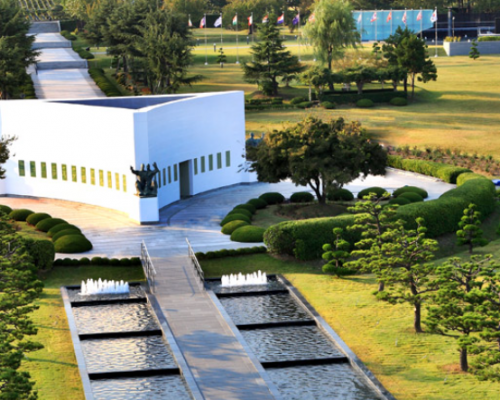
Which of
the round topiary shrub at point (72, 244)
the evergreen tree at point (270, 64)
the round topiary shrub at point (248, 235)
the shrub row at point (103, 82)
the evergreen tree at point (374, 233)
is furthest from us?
the evergreen tree at point (270, 64)

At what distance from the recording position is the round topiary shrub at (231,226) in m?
49.8

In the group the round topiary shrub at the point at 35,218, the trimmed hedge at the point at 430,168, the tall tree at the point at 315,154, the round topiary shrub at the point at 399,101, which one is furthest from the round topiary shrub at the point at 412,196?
the round topiary shrub at the point at 399,101

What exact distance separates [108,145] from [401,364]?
27.5m

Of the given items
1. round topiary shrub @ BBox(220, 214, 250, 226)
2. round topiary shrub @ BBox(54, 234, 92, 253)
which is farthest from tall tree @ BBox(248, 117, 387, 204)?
round topiary shrub @ BBox(54, 234, 92, 253)

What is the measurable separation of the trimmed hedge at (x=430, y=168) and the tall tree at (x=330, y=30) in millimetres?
39714

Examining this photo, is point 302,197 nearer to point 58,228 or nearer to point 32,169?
point 58,228

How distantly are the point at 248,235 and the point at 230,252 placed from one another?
7.79 feet

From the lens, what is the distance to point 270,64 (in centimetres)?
9969

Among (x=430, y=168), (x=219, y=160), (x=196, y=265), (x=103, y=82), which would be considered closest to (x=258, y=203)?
(x=219, y=160)

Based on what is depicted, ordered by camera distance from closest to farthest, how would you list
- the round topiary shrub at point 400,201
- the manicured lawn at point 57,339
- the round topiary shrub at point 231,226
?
the manicured lawn at point 57,339
the round topiary shrub at point 231,226
the round topiary shrub at point 400,201

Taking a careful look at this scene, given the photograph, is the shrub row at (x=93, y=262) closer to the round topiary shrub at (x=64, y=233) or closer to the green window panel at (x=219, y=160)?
the round topiary shrub at (x=64, y=233)

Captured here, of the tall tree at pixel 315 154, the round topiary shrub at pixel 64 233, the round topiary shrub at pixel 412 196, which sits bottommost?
the round topiary shrub at pixel 64 233

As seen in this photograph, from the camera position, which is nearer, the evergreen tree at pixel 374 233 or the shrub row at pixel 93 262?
the evergreen tree at pixel 374 233

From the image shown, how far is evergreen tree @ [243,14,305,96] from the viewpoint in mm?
99625
